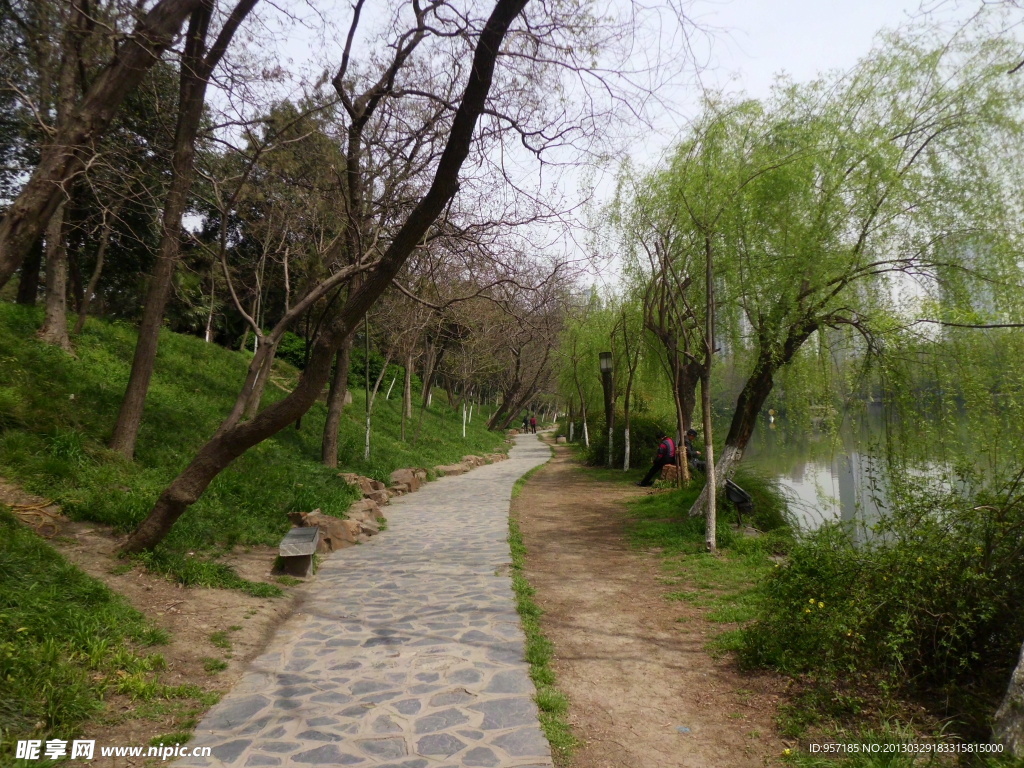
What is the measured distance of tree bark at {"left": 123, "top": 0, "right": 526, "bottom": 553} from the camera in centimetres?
490

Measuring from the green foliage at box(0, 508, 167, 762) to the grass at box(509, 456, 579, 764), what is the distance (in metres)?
2.54

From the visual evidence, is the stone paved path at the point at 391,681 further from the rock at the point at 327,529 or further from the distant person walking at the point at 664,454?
the distant person walking at the point at 664,454

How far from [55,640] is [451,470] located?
13862 mm

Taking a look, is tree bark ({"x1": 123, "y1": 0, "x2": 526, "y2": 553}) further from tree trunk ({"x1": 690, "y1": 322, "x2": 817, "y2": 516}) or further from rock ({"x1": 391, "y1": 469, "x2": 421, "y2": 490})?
rock ({"x1": 391, "y1": 469, "x2": 421, "y2": 490})

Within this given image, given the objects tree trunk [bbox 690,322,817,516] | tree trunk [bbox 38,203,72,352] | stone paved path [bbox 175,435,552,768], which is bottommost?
stone paved path [bbox 175,435,552,768]

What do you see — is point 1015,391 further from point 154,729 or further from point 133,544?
point 133,544

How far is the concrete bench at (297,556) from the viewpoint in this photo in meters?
6.51

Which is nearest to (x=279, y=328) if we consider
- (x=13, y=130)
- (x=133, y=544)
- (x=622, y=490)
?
(x=133, y=544)

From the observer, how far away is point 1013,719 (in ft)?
8.77

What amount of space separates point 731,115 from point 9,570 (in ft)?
31.7

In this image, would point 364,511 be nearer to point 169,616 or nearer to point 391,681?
point 169,616

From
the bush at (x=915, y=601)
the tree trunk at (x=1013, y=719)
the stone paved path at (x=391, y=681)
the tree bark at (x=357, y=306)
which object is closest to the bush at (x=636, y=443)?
the stone paved path at (x=391, y=681)

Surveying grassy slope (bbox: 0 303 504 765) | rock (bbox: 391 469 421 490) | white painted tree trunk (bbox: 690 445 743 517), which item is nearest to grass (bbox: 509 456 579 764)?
grassy slope (bbox: 0 303 504 765)

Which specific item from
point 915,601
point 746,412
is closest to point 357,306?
point 915,601
